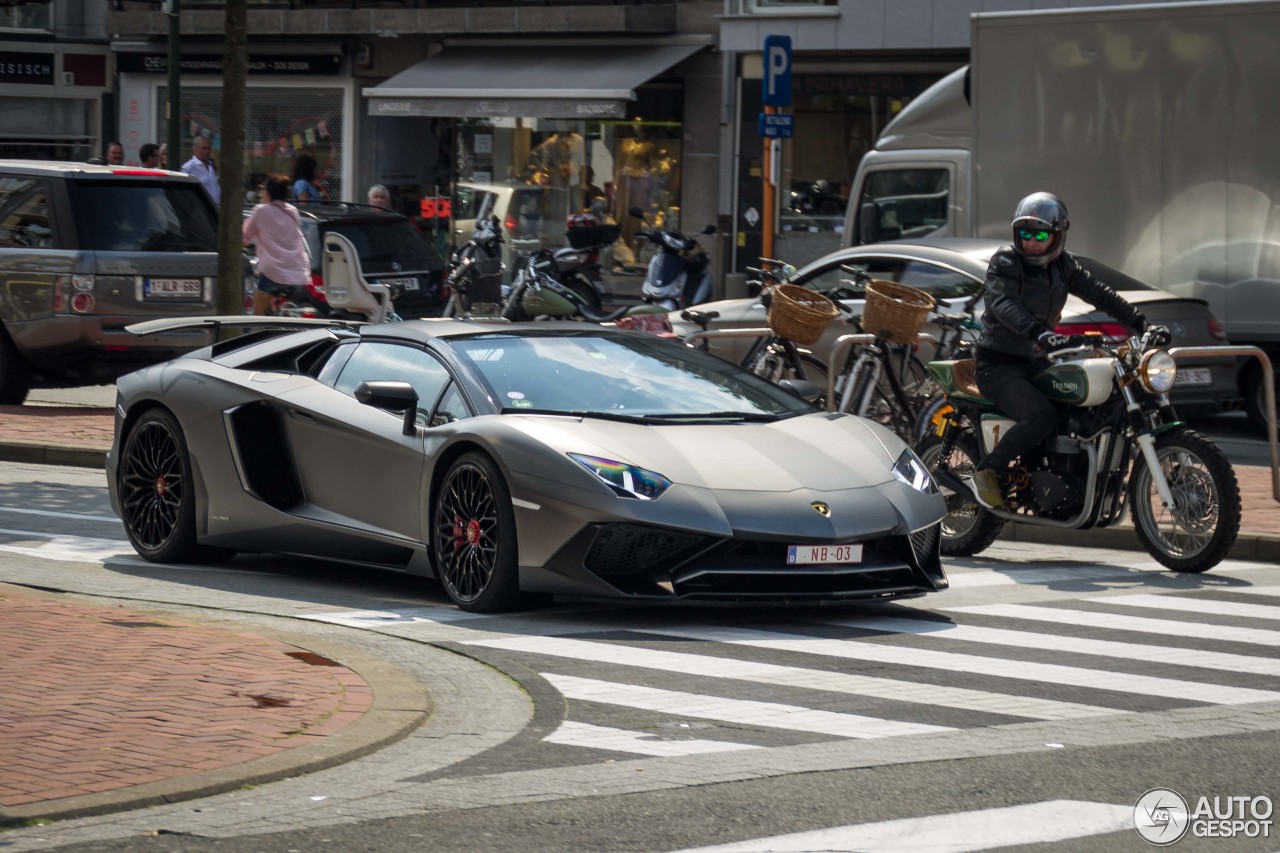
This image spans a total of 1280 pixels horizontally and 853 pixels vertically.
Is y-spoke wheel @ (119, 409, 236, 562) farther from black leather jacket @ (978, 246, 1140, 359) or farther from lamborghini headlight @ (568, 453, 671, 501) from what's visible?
black leather jacket @ (978, 246, 1140, 359)

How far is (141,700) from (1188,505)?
5591mm

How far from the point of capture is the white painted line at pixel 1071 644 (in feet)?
26.6

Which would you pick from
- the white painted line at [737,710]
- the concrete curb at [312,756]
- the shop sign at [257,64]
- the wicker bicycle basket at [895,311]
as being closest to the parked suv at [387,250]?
the wicker bicycle basket at [895,311]

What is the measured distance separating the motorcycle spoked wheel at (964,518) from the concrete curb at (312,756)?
439cm

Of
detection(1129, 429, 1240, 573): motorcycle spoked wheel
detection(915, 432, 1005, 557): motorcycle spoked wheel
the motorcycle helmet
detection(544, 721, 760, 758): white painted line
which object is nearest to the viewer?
detection(544, 721, 760, 758): white painted line

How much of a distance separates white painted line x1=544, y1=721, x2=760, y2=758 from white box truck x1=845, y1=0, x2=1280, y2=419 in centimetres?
1158

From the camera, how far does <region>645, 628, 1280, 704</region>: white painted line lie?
24.5 ft

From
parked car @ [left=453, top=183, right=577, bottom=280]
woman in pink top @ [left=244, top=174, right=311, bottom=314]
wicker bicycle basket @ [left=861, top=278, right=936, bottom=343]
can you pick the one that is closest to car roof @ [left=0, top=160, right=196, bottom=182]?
woman in pink top @ [left=244, top=174, right=311, bottom=314]

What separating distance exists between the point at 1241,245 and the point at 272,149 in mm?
23460

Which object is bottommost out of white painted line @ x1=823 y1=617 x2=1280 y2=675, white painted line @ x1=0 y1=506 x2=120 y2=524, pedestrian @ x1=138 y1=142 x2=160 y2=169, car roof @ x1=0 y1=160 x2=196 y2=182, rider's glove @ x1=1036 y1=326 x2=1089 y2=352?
white painted line @ x1=0 y1=506 x2=120 y2=524

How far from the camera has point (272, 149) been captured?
123 feet

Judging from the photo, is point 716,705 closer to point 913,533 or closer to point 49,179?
point 913,533

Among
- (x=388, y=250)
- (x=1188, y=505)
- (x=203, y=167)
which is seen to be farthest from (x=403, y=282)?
(x=1188, y=505)

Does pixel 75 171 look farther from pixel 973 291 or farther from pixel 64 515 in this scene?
pixel 973 291
